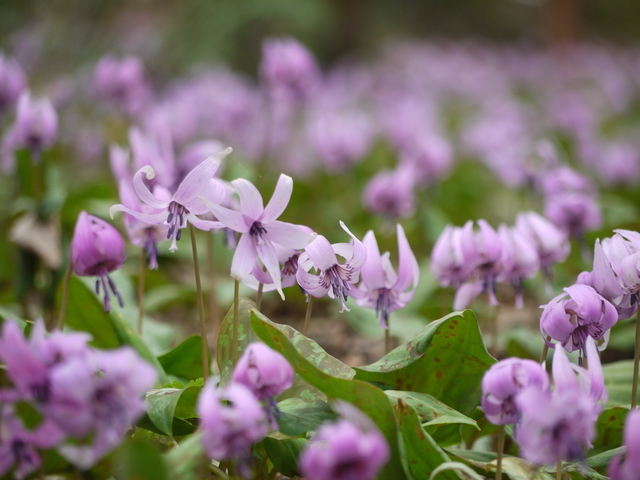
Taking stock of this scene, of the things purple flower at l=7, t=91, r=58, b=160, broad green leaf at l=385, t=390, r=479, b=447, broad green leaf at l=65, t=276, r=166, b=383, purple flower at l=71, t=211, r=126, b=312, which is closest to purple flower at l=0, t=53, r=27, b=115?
purple flower at l=7, t=91, r=58, b=160

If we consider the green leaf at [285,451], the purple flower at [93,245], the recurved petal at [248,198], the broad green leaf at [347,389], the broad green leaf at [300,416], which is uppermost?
the recurved petal at [248,198]

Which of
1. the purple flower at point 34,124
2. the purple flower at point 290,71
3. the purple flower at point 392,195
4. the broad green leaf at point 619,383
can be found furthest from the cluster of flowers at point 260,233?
the purple flower at point 290,71

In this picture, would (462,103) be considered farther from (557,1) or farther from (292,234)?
(292,234)

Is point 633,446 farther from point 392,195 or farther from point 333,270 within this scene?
point 392,195

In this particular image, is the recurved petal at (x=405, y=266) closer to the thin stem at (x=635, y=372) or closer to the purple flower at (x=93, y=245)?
the thin stem at (x=635, y=372)

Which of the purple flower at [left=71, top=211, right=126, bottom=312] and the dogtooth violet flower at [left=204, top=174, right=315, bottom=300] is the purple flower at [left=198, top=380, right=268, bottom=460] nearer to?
the dogtooth violet flower at [left=204, top=174, right=315, bottom=300]

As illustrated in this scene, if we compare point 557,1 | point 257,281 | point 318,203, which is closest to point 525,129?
point 318,203

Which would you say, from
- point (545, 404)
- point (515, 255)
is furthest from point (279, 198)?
point (515, 255)
